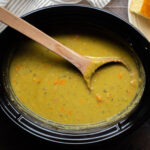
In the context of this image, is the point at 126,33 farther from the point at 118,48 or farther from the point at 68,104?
the point at 68,104

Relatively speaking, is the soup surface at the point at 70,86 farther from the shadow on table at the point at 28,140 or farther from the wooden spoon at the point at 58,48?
the shadow on table at the point at 28,140

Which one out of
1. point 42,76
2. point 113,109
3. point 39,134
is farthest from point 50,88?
point 113,109

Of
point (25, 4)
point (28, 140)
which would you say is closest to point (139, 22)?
point (25, 4)

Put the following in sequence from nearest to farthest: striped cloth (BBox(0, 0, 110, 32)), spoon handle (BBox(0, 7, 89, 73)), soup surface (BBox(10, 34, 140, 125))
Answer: spoon handle (BBox(0, 7, 89, 73)), soup surface (BBox(10, 34, 140, 125)), striped cloth (BBox(0, 0, 110, 32))

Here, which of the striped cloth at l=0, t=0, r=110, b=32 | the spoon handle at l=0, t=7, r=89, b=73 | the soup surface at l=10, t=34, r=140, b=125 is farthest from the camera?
the striped cloth at l=0, t=0, r=110, b=32

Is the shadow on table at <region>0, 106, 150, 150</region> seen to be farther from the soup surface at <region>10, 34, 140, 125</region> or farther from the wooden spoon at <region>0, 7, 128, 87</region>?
the wooden spoon at <region>0, 7, 128, 87</region>

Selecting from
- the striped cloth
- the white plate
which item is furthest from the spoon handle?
the white plate
